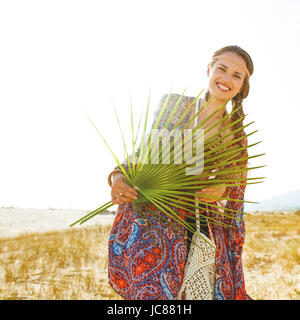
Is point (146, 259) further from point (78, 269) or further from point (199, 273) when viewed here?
point (78, 269)

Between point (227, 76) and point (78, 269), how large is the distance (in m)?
3.87

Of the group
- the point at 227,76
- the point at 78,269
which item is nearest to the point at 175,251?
the point at 227,76

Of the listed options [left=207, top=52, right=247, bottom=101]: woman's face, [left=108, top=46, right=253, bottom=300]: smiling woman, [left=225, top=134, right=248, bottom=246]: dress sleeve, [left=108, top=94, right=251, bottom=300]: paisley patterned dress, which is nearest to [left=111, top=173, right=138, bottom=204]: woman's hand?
[left=108, top=46, right=253, bottom=300]: smiling woman

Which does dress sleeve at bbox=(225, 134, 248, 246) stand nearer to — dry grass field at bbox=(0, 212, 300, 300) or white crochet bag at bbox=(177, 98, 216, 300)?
white crochet bag at bbox=(177, 98, 216, 300)

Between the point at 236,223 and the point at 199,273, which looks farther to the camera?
the point at 236,223

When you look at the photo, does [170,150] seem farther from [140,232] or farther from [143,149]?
[140,232]

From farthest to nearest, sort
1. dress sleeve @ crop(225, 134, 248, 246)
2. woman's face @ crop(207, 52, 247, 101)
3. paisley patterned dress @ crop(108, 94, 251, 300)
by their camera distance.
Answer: dress sleeve @ crop(225, 134, 248, 246) < woman's face @ crop(207, 52, 247, 101) < paisley patterned dress @ crop(108, 94, 251, 300)

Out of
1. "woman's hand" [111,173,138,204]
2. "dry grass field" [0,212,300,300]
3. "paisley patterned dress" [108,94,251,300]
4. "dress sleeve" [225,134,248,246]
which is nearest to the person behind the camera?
"woman's hand" [111,173,138,204]

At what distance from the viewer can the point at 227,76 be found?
5.64 feet

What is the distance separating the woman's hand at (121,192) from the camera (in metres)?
1.21

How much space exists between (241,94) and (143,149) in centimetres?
104

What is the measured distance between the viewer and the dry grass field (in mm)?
3543

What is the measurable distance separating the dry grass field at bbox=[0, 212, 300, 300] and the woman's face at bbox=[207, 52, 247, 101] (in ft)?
8.47
